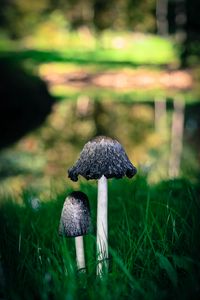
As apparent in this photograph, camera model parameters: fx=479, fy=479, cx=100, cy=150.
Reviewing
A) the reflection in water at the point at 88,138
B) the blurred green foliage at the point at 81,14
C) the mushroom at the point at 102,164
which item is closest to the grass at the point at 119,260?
the mushroom at the point at 102,164

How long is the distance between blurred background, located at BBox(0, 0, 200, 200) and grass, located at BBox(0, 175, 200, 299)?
32.5 inches

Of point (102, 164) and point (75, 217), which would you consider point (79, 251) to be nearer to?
point (75, 217)

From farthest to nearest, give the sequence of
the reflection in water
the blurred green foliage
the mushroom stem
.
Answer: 1. the blurred green foliage
2. the reflection in water
3. the mushroom stem

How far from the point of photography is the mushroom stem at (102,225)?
69.7 inches

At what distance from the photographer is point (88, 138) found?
773 centimetres

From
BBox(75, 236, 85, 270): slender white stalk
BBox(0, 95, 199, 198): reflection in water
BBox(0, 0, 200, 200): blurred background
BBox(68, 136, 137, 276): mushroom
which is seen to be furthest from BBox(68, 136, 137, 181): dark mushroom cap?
BBox(0, 95, 199, 198): reflection in water

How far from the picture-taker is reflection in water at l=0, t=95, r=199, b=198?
5672 mm

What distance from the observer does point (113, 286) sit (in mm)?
1690

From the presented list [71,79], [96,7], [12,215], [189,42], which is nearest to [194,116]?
[189,42]

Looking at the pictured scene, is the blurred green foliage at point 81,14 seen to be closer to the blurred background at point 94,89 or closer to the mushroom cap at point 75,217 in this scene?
the blurred background at point 94,89

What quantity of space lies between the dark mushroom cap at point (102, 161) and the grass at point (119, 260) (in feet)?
0.92

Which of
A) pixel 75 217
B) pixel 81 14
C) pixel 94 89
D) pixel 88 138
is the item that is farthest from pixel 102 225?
pixel 81 14

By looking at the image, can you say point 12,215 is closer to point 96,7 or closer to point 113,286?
point 113,286

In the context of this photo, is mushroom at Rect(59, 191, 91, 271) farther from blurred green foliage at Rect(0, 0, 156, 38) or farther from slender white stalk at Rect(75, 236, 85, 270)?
blurred green foliage at Rect(0, 0, 156, 38)
